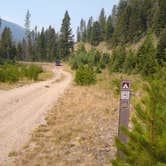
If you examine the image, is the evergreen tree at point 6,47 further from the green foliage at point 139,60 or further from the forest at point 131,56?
the green foliage at point 139,60

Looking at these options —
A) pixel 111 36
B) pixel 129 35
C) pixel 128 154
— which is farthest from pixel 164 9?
pixel 128 154

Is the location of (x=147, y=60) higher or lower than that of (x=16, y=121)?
higher

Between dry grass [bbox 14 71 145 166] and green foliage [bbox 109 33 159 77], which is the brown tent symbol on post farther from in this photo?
green foliage [bbox 109 33 159 77]

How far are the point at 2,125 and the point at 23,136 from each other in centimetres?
167

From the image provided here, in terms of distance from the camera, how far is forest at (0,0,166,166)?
3.34 metres

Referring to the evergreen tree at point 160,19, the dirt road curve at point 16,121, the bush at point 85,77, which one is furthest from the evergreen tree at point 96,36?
the dirt road curve at point 16,121

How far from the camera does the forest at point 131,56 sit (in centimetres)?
334

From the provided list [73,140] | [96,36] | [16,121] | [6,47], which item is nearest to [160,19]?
[6,47]

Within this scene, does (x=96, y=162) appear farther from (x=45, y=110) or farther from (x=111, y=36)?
(x=111, y=36)

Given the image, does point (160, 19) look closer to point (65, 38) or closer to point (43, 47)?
point (65, 38)

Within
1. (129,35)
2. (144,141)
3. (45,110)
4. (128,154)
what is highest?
(129,35)

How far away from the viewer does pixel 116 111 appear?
13.2 metres

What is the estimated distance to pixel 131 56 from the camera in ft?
147

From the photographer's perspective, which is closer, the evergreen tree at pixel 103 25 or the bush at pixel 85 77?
the bush at pixel 85 77
